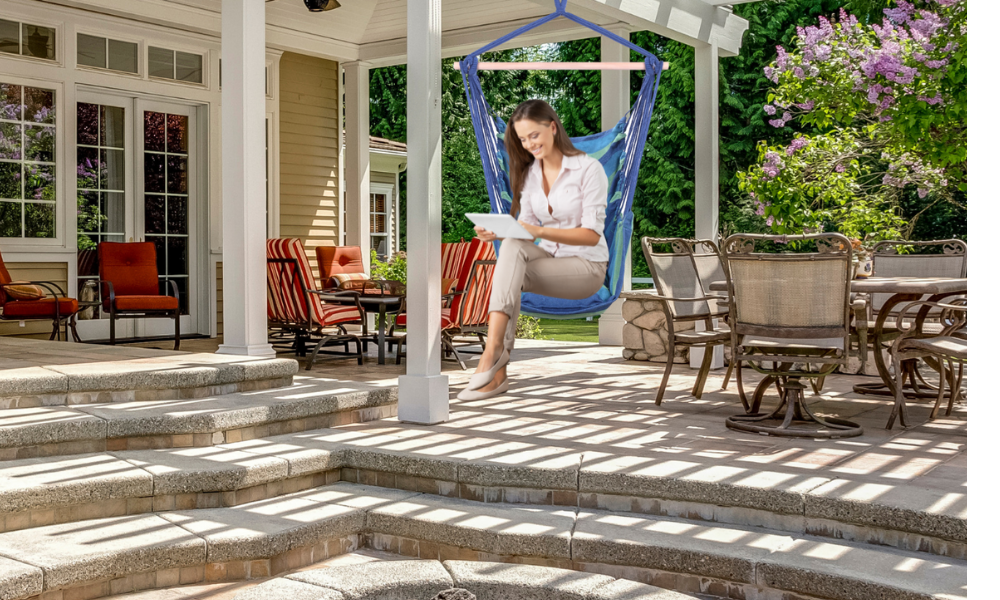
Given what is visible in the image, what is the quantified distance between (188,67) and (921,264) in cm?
680

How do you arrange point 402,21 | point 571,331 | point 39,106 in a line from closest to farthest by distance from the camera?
point 39,106
point 402,21
point 571,331

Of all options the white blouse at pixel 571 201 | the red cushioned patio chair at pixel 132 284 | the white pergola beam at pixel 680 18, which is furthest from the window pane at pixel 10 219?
the white pergola beam at pixel 680 18

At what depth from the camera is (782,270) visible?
4.33 meters

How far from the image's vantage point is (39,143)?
7.65 m

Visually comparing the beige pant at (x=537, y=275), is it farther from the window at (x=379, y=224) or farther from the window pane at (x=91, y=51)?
the window at (x=379, y=224)

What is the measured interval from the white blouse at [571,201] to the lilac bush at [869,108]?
2.30 m

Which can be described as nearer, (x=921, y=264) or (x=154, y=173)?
(x=921, y=264)

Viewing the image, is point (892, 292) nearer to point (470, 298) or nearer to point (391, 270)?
point (470, 298)

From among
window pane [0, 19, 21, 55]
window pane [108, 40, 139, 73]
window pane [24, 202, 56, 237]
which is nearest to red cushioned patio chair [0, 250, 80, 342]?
window pane [24, 202, 56, 237]

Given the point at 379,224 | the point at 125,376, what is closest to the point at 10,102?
the point at 125,376

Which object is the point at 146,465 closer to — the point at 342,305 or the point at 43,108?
the point at 342,305

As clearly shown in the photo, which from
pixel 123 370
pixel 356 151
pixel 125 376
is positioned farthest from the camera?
pixel 356 151

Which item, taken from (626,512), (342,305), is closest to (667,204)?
(342,305)

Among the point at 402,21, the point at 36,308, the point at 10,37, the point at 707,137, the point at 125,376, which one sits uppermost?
the point at 402,21
